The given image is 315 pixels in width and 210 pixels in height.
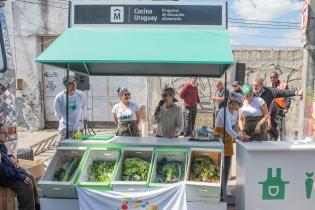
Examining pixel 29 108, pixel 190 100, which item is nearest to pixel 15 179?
pixel 190 100

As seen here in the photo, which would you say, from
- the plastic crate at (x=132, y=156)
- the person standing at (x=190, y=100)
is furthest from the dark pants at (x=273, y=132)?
Result: the plastic crate at (x=132, y=156)

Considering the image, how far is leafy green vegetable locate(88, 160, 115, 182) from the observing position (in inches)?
175

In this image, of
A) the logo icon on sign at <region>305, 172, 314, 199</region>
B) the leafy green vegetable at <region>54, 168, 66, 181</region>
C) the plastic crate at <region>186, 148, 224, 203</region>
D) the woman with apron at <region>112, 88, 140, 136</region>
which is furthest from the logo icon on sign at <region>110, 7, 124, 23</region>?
the logo icon on sign at <region>305, 172, 314, 199</region>

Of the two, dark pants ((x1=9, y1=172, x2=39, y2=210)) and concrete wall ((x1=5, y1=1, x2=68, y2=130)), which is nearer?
dark pants ((x1=9, y1=172, x2=39, y2=210))

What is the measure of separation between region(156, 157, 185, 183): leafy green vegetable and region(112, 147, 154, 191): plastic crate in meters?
0.16

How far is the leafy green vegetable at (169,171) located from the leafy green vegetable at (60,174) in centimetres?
121

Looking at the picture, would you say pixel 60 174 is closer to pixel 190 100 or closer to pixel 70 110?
pixel 70 110

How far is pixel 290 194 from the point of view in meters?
4.54

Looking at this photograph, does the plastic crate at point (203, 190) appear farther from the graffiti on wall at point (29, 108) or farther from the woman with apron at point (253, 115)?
the graffiti on wall at point (29, 108)

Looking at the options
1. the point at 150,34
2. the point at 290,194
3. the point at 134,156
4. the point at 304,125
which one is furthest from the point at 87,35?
the point at 304,125

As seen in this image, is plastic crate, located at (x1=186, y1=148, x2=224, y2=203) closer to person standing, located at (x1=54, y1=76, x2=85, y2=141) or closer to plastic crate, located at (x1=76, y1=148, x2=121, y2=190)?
plastic crate, located at (x1=76, y1=148, x2=121, y2=190)

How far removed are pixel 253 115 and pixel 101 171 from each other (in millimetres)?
2545

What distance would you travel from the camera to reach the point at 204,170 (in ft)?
14.3

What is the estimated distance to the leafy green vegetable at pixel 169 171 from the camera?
14.4 ft
